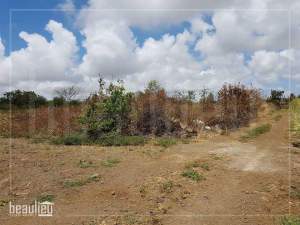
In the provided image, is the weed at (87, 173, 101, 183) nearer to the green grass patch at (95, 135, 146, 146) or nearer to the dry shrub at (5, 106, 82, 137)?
the green grass patch at (95, 135, 146, 146)

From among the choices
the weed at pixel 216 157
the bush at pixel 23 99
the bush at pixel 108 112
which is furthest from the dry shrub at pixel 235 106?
the bush at pixel 23 99

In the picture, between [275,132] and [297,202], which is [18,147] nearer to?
[297,202]

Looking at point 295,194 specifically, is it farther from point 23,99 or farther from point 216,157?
point 23,99

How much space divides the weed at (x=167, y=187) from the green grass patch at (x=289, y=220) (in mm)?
1904

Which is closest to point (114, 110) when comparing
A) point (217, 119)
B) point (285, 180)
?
point (217, 119)

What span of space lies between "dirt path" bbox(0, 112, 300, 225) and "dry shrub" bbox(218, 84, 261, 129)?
17.7 feet

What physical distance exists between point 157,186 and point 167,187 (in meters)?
0.20

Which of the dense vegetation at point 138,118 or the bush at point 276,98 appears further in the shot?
the bush at point 276,98

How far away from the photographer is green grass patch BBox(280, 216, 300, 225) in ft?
15.5

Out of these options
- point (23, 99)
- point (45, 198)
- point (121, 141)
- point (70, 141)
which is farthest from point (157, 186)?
point (23, 99)

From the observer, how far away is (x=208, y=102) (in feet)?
57.1

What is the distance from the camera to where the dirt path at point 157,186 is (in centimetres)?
519

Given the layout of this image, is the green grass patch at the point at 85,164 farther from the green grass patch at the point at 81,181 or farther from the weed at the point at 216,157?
the weed at the point at 216,157

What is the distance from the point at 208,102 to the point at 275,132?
14.7ft
